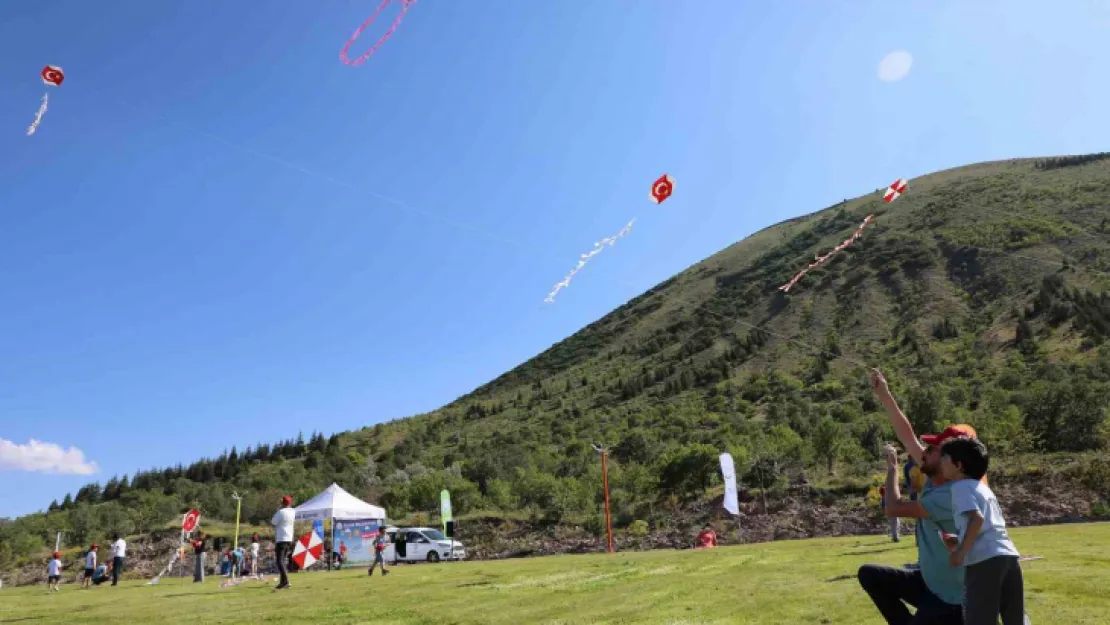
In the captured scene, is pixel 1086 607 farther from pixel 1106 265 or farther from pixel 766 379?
pixel 1106 265

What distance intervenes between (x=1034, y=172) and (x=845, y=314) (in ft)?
202

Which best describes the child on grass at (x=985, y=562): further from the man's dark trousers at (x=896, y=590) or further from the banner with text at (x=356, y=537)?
the banner with text at (x=356, y=537)

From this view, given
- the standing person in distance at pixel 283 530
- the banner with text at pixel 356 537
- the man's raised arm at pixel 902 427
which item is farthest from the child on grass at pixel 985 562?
the banner with text at pixel 356 537

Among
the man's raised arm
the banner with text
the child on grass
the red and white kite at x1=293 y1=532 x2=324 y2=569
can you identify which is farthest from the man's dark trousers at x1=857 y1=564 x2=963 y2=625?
the banner with text

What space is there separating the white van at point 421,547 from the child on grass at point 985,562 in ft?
95.0

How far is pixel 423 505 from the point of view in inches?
2037

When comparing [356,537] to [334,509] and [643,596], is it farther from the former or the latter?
[643,596]

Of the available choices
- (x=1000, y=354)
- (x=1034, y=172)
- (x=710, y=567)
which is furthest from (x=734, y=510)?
(x=1034, y=172)

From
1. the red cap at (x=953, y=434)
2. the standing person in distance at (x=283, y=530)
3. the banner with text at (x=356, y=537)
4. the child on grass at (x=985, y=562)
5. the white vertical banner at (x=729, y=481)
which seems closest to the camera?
the child on grass at (x=985, y=562)

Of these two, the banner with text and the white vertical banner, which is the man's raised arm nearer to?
the white vertical banner

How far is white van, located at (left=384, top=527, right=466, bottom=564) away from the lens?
31.2 m

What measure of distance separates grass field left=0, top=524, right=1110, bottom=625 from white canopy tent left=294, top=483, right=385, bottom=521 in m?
12.1

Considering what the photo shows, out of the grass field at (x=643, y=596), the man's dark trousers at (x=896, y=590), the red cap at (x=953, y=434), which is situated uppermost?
the red cap at (x=953, y=434)

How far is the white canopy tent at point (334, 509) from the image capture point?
2805 centimetres
